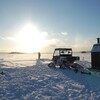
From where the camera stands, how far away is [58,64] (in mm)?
24172

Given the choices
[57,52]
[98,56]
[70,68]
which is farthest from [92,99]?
[57,52]

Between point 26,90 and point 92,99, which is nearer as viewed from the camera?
point 92,99

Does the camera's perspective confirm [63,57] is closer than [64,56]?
Yes

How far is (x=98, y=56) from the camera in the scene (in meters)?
19.1

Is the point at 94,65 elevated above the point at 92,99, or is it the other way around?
the point at 94,65

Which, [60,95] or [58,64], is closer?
[60,95]

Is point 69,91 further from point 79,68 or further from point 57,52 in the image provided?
point 57,52

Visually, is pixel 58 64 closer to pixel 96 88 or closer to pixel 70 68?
pixel 70 68

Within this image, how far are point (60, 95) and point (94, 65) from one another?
10570mm

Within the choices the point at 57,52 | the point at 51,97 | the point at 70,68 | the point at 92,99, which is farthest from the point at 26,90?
the point at 57,52

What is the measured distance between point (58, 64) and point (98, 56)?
6.22 metres

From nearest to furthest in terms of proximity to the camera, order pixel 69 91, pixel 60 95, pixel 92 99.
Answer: pixel 92 99 → pixel 60 95 → pixel 69 91

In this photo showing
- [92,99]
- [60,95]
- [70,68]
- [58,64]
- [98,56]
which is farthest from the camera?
[58,64]

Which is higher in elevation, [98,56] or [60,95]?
[98,56]
